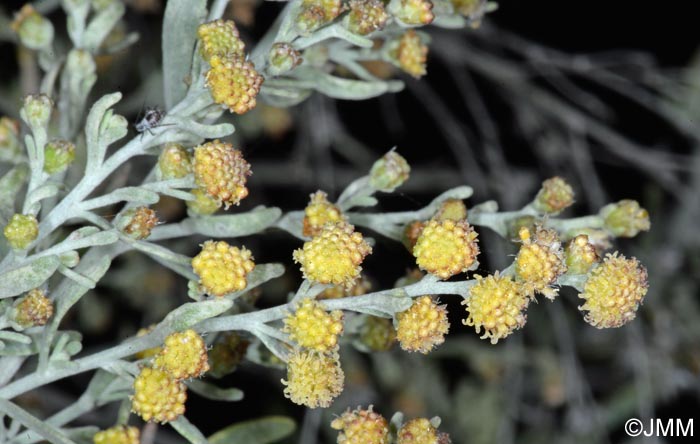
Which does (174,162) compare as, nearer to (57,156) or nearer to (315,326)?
(57,156)

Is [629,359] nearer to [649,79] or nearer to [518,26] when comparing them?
[649,79]

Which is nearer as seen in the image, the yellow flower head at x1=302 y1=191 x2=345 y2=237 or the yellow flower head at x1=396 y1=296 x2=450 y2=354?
the yellow flower head at x1=396 y1=296 x2=450 y2=354

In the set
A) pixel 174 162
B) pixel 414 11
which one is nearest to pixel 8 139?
pixel 174 162

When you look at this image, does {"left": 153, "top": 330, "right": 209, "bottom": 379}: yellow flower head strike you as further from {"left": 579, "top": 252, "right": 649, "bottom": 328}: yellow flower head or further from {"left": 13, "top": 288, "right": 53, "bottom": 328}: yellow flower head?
{"left": 579, "top": 252, "right": 649, "bottom": 328}: yellow flower head

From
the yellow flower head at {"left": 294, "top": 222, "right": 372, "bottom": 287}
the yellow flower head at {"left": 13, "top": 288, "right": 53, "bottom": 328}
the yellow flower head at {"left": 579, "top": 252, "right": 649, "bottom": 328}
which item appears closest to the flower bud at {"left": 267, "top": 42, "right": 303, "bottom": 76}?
the yellow flower head at {"left": 294, "top": 222, "right": 372, "bottom": 287}

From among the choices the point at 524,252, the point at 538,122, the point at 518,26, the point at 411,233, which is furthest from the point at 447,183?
the point at 524,252

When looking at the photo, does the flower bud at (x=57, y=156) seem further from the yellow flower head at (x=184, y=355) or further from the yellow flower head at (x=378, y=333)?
the yellow flower head at (x=378, y=333)

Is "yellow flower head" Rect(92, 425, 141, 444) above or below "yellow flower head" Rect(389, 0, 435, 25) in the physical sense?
below

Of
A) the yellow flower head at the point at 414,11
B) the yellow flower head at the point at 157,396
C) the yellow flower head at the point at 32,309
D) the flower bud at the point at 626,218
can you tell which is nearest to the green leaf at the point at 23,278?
the yellow flower head at the point at 32,309
